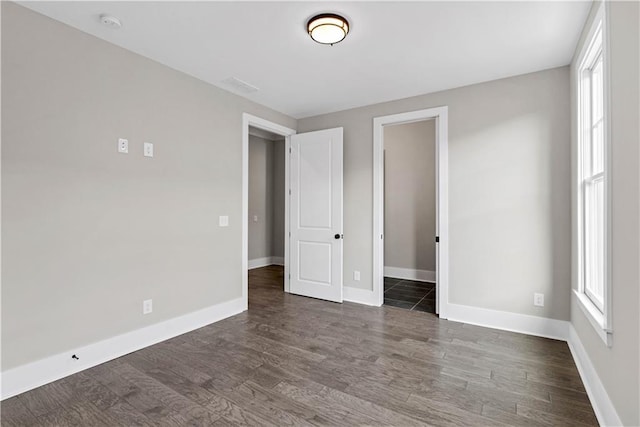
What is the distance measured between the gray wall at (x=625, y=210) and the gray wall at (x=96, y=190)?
329cm

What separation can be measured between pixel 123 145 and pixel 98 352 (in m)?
1.69

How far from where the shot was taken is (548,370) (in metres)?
2.46

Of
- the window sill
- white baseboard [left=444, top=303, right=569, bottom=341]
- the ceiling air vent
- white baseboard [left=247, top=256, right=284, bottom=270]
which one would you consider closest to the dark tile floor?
white baseboard [left=444, top=303, right=569, bottom=341]

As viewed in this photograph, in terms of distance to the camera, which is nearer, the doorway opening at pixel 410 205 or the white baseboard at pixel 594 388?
the white baseboard at pixel 594 388

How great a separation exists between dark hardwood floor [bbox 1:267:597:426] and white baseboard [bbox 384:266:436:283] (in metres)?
2.17

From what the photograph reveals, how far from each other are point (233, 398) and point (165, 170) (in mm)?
2089

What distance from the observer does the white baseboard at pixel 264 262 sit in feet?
22.1

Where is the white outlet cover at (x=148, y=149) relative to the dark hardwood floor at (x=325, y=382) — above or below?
above

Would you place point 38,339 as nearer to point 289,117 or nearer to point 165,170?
point 165,170

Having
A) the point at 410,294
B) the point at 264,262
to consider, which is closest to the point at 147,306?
the point at 410,294

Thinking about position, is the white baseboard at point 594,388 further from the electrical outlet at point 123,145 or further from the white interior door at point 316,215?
the electrical outlet at point 123,145

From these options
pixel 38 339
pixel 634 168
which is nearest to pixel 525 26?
pixel 634 168

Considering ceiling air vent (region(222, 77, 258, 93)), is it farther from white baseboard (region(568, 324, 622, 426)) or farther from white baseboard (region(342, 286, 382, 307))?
white baseboard (region(568, 324, 622, 426))

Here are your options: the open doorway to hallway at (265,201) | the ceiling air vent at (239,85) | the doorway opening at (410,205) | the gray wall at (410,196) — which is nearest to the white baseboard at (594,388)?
the doorway opening at (410,205)
